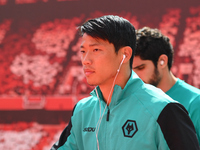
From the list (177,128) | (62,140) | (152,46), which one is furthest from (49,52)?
(177,128)

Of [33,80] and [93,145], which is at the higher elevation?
[33,80]

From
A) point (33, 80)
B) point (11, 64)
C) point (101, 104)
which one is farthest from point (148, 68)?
point (11, 64)

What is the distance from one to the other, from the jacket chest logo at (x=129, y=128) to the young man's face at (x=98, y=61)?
0.20 m

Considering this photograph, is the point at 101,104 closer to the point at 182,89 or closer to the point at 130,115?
the point at 130,115

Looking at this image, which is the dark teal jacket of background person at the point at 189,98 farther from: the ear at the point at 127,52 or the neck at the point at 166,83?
the ear at the point at 127,52

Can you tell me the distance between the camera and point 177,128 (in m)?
1.02

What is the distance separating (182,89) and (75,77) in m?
2.07

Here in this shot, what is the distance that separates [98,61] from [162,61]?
966mm

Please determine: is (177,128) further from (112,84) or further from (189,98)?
(189,98)

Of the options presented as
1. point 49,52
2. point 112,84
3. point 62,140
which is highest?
point 49,52

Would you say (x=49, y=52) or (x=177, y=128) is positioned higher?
(x=49, y=52)

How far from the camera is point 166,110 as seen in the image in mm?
1062

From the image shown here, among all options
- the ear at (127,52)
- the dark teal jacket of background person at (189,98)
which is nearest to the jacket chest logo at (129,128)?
the ear at (127,52)

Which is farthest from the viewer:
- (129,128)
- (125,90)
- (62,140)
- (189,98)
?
(189,98)
